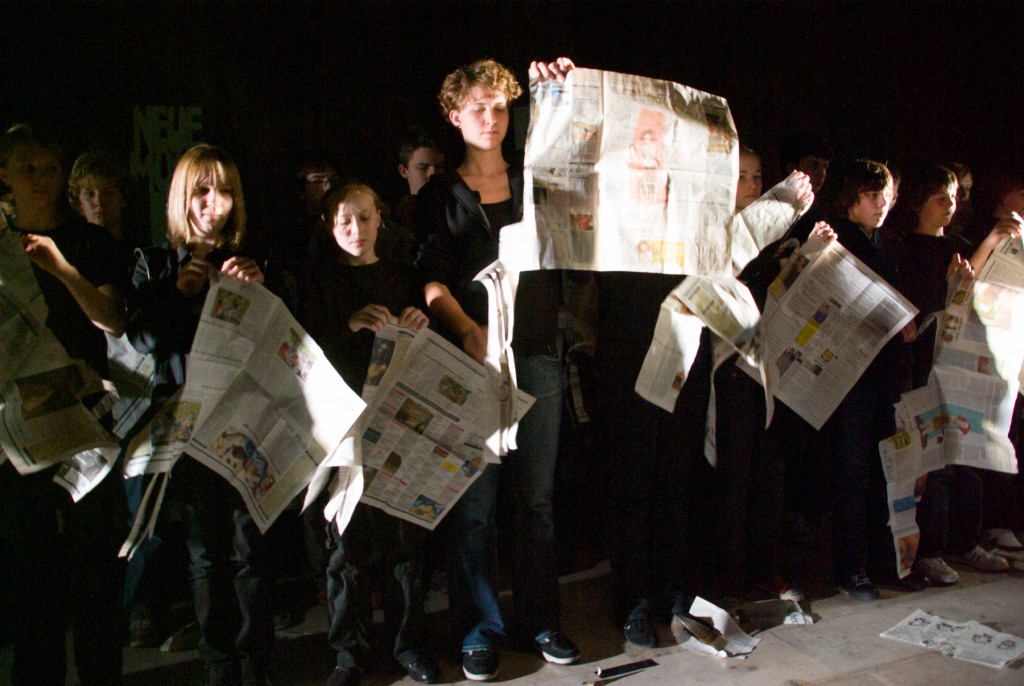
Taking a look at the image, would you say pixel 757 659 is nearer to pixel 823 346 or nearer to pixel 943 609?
pixel 943 609

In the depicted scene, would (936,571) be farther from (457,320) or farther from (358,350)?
(358,350)

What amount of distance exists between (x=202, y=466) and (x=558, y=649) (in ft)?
3.68

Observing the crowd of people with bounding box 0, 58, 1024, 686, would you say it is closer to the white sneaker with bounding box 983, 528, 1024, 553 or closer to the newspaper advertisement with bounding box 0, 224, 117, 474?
the newspaper advertisement with bounding box 0, 224, 117, 474

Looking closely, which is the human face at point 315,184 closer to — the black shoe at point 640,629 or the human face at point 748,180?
the human face at point 748,180

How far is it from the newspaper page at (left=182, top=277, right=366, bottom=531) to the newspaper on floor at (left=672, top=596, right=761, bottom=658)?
1.23 metres

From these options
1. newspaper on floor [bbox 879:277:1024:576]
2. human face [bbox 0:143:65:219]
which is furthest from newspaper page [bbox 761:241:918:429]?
human face [bbox 0:143:65:219]

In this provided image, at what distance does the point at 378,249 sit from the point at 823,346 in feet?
4.64

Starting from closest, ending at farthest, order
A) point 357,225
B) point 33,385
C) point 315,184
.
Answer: point 33,385 → point 357,225 → point 315,184

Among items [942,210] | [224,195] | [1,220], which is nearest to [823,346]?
[942,210]

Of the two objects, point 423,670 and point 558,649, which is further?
point 558,649

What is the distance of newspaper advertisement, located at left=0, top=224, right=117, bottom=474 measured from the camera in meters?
1.89

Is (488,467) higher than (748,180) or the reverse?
the reverse

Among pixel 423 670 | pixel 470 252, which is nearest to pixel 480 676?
pixel 423 670

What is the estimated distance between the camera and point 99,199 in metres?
2.60
